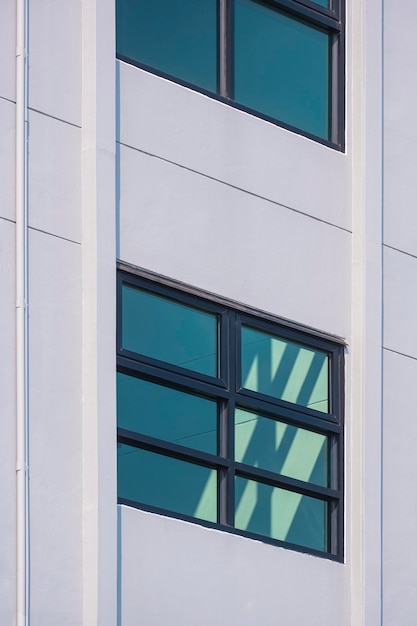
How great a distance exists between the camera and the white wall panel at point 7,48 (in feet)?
44.1

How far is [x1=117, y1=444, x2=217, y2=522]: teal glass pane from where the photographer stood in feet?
44.8

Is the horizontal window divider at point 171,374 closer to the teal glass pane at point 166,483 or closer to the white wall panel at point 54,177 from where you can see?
the teal glass pane at point 166,483

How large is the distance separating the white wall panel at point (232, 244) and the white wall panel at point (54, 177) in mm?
484

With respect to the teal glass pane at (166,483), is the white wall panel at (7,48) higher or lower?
higher

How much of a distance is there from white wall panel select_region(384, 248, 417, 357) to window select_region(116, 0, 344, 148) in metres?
1.21

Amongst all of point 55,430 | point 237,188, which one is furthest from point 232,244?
point 55,430

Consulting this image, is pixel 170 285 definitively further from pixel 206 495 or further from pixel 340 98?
pixel 340 98

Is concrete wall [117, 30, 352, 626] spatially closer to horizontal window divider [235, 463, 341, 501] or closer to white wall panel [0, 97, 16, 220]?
horizontal window divider [235, 463, 341, 501]

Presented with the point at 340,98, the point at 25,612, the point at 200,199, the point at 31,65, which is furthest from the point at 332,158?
the point at 25,612

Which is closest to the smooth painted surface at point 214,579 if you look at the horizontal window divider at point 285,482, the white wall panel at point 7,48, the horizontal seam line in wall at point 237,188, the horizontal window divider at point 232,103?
the horizontal window divider at point 285,482

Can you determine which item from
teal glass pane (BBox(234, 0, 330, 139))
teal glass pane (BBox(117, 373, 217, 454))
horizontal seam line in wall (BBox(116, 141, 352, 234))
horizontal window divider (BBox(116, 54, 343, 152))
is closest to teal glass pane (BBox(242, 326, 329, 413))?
teal glass pane (BBox(117, 373, 217, 454))

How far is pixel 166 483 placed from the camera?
45.7 feet

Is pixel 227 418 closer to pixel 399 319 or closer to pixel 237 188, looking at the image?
pixel 237 188

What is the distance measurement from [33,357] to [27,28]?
105 inches
